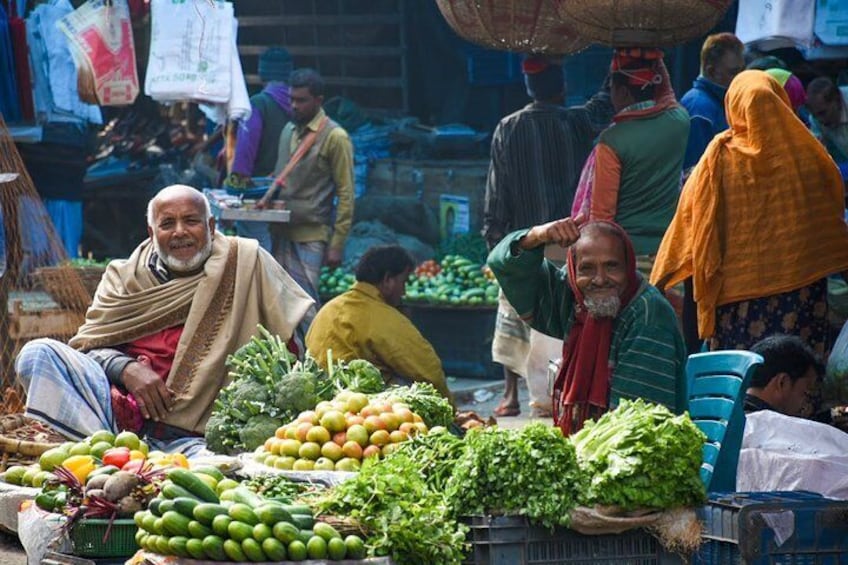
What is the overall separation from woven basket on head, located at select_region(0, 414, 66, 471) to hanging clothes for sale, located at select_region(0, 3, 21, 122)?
16.5 ft

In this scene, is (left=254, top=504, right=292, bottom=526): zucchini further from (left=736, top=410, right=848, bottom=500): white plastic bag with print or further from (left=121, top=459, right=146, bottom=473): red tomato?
(left=736, top=410, right=848, bottom=500): white plastic bag with print

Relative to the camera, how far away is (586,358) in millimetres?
6242

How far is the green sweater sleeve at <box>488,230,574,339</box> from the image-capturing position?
6312mm

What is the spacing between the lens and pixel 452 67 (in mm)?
14461

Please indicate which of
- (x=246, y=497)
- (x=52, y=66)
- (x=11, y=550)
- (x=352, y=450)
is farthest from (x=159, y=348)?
(x=52, y=66)

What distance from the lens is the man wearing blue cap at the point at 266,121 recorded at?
13141 millimetres

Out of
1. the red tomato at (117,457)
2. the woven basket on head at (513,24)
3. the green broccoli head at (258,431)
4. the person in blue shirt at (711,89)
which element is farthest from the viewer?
the person in blue shirt at (711,89)

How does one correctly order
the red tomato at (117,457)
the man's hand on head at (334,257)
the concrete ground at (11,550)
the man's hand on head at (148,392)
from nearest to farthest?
the red tomato at (117,457) → the concrete ground at (11,550) → the man's hand on head at (148,392) → the man's hand on head at (334,257)

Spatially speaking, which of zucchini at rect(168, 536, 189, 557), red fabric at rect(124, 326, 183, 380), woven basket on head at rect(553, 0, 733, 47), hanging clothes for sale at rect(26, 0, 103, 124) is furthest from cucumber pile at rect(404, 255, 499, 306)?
zucchini at rect(168, 536, 189, 557)

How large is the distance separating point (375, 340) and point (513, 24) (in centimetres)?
185

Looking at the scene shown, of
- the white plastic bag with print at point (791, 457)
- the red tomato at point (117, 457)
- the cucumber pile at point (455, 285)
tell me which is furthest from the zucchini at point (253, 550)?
the cucumber pile at point (455, 285)

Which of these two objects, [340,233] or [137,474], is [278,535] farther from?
[340,233]

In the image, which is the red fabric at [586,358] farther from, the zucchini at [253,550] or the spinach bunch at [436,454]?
the zucchini at [253,550]

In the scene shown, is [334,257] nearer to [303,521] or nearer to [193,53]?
[193,53]
